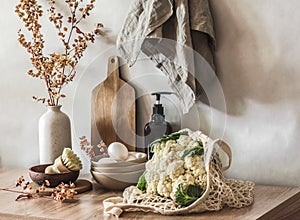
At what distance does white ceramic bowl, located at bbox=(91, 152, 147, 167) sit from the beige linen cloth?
20 cm

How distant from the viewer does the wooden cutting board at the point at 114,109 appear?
6.44ft

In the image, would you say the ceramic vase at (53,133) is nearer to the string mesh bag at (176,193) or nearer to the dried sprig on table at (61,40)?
the dried sprig on table at (61,40)

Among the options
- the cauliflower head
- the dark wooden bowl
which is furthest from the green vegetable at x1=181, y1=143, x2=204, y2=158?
the dark wooden bowl

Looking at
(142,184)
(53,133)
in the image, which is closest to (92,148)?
(53,133)

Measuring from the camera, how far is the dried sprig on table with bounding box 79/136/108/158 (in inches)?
73.0


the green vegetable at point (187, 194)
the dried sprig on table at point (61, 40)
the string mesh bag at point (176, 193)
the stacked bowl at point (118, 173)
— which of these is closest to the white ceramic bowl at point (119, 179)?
the stacked bowl at point (118, 173)

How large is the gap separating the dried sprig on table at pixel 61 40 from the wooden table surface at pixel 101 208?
39 centimetres

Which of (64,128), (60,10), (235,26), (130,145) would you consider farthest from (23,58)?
(235,26)

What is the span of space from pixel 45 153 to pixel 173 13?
1.97 ft

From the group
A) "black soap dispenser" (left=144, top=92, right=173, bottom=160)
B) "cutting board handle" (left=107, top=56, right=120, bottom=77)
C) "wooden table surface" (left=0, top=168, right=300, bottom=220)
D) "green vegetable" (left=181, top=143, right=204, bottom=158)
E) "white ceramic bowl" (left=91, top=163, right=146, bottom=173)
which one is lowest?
"wooden table surface" (left=0, top=168, right=300, bottom=220)

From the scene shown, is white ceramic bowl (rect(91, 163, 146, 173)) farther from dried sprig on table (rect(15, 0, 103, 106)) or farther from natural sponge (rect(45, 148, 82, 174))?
dried sprig on table (rect(15, 0, 103, 106))

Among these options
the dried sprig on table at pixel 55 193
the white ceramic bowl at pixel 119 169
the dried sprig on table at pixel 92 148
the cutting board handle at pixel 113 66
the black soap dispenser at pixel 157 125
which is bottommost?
the dried sprig on table at pixel 55 193

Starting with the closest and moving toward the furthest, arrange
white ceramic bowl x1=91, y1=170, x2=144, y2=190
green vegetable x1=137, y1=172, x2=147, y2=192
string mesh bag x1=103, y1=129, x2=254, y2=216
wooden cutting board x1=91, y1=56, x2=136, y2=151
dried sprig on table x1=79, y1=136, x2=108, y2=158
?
1. string mesh bag x1=103, y1=129, x2=254, y2=216
2. green vegetable x1=137, y1=172, x2=147, y2=192
3. white ceramic bowl x1=91, y1=170, x2=144, y2=190
4. dried sprig on table x1=79, y1=136, x2=108, y2=158
5. wooden cutting board x1=91, y1=56, x2=136, y2=151

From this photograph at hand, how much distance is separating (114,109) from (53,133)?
216mm
